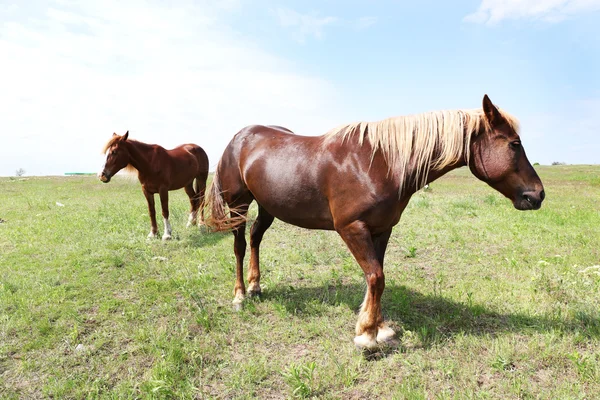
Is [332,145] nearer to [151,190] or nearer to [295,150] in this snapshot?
[295,150]

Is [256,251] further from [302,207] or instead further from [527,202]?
[527,202]

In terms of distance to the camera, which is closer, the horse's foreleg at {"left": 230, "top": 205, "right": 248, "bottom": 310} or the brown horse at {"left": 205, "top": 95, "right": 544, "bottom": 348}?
the brown horse at {"left": 205, "top": 95, "right": 544, "bottom": 348}

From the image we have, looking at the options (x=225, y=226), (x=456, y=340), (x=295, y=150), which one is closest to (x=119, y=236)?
(x=225, y=226)

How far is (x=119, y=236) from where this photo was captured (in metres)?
8.27

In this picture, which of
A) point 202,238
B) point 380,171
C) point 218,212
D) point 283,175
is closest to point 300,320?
point 283,175

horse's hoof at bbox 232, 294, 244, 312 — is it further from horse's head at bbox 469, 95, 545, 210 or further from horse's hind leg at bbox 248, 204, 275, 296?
horse's head at bbox 469, 95, 545, 210

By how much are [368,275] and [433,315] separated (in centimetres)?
135

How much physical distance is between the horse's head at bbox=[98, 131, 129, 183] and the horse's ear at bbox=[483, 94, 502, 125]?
7.31 m

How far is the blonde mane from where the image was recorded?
3.40 metres

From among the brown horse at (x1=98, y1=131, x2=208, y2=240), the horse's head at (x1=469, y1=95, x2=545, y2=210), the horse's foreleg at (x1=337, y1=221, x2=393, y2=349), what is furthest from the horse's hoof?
the horse's head at (x1=469, y1=95, x2=545, y2=210)

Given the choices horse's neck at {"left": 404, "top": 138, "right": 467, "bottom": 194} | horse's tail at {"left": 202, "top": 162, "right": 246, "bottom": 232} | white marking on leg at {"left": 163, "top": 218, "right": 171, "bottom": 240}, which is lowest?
white marking on leg at {"left": 163, "top": 218, "right": 171, "bottom": 240}

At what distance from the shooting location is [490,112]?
3.28 meters

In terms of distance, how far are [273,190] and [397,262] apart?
3.05 meters

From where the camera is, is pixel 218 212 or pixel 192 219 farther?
pixel 192 219
